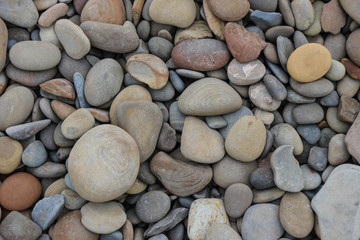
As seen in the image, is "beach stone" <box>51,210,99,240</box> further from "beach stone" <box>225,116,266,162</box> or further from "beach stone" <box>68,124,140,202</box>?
"beach stone" <box>225,116,266,162</box>

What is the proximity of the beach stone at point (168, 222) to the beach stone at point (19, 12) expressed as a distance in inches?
44.6

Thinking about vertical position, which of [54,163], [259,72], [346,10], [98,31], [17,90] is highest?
[346,10]

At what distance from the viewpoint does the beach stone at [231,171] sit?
1.56 meters

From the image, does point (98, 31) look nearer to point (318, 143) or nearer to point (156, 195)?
point (156, 195)

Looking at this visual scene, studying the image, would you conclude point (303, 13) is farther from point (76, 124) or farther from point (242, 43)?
point (76, 124)

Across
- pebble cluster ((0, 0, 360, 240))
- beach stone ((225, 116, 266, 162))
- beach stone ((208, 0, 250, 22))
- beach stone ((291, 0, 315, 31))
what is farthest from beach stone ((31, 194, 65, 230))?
beach stone ((291, 0, 315, 31))

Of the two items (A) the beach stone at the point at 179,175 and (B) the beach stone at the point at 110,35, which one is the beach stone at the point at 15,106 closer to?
(B) the beach stone at the point at 110,35

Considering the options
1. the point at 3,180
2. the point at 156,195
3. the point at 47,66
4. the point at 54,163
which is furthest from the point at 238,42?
the point at 3,180

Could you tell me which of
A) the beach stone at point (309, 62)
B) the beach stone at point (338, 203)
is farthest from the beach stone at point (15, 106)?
the beach stone at point (338, 203)

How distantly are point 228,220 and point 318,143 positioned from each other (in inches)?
22.7

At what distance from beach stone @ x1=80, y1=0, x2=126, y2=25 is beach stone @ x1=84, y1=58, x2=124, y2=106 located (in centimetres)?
21

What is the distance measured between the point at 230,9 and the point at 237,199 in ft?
2.85

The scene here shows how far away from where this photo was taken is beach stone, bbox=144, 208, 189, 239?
1468 mm

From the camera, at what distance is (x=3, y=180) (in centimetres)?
158
